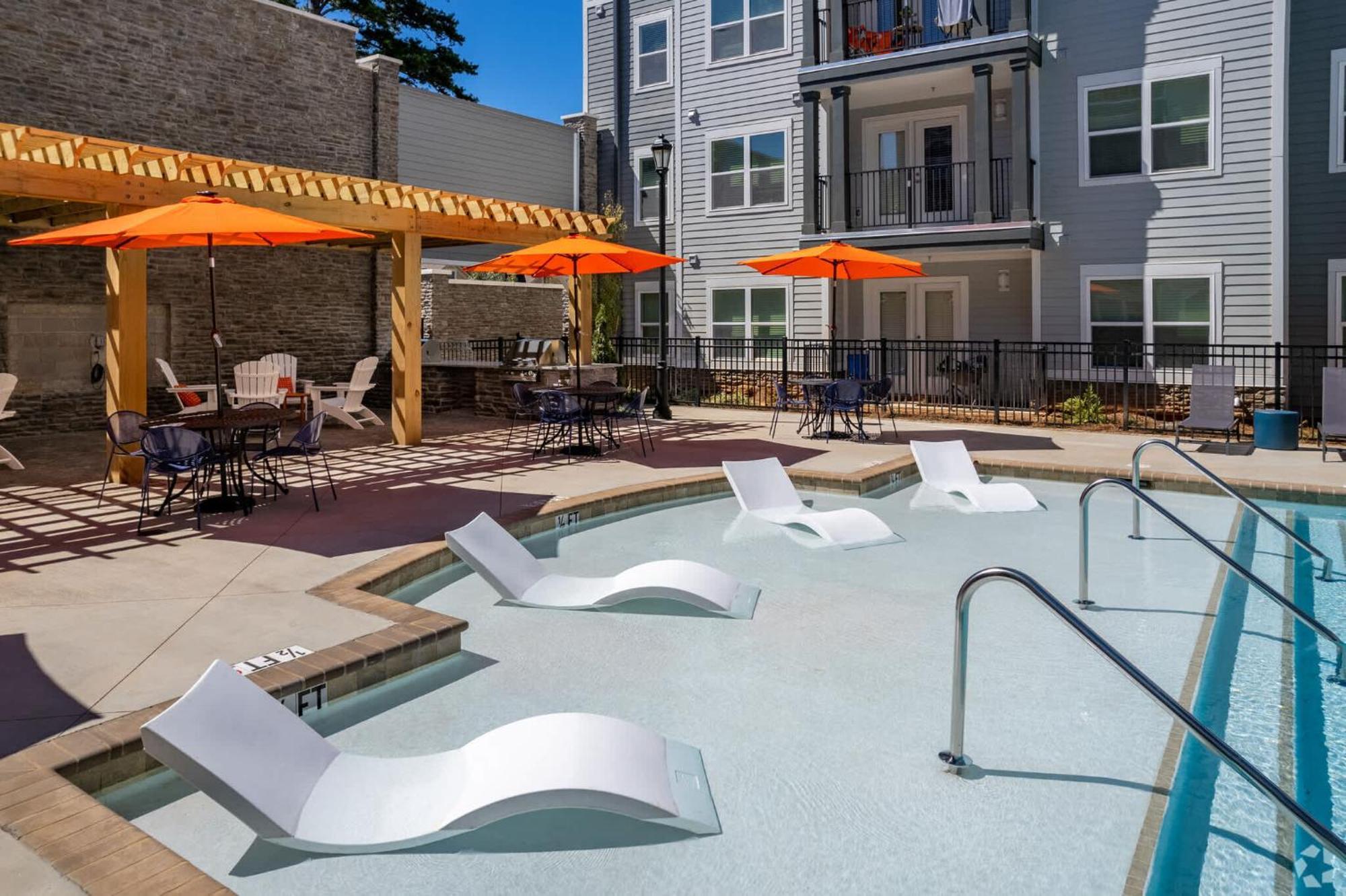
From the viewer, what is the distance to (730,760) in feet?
13.4

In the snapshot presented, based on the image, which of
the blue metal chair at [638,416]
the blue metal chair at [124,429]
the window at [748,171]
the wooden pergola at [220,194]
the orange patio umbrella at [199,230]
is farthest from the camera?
the window at [748,171]

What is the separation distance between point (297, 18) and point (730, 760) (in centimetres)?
1759

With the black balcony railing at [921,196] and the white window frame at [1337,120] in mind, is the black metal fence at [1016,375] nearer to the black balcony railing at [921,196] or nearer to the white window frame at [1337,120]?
the black balcony railing at [921,196]

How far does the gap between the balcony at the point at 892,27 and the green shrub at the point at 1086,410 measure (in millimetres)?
6616

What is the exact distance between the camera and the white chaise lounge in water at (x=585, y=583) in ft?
19.7

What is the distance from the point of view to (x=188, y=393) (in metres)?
13.2

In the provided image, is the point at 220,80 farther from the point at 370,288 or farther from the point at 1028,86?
the point at 1028,86

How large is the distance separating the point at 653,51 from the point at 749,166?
12.1ft

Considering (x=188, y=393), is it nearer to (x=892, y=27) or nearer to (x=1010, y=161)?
(x=1010, y=161)

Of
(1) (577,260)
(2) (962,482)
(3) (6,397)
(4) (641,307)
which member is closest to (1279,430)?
(2) (962,482)

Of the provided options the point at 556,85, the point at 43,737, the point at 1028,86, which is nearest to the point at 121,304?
the point at 43,737

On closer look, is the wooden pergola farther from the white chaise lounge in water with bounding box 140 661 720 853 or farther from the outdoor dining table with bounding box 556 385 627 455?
the white chaise lounge in water with bounding box 140 661 720 853

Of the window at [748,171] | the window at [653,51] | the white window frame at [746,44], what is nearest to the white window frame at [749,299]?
the window at [748,171]

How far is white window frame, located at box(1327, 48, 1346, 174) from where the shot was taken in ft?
48.0
